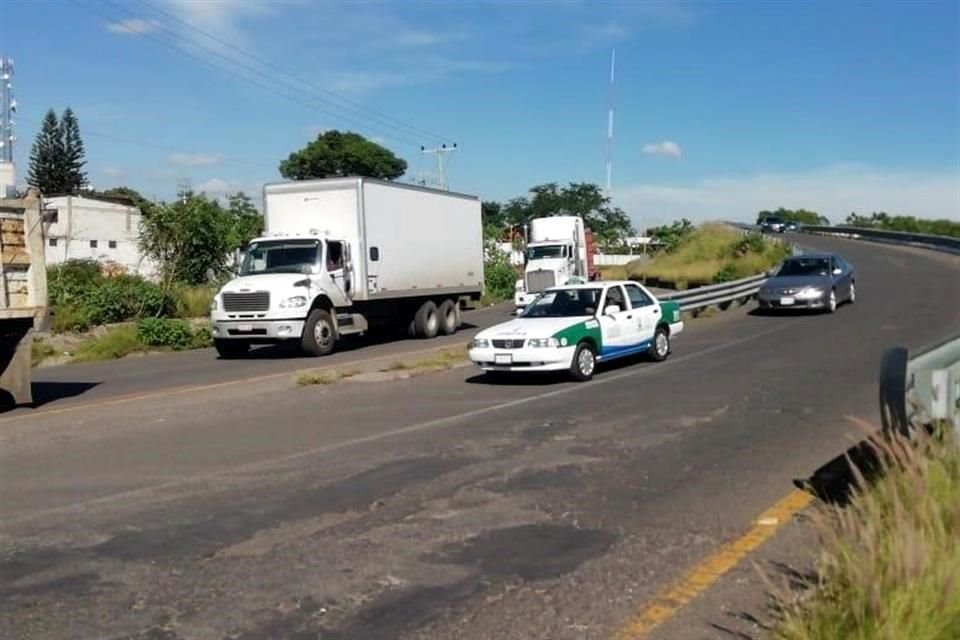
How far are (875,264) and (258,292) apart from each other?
31061mm

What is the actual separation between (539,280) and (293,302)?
600 inches

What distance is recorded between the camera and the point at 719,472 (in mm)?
8891

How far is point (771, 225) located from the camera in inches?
3135

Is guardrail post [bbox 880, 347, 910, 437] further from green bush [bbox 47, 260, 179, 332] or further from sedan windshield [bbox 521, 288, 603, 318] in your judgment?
green bush [bbox 47, 260, 179, 332]

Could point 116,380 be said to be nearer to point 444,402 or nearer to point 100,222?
point 444,402

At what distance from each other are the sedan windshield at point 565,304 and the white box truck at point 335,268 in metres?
6.45

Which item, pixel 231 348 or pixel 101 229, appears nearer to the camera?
pixel 231 348

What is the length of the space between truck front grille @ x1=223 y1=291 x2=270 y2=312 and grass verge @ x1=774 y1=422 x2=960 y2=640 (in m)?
17.5

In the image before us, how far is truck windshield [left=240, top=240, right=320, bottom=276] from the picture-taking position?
2267cm

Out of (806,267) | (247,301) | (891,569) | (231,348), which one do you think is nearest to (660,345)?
(247,301)

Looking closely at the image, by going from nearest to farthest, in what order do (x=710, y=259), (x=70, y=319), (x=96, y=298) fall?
(x=70, y=319)
(x=96, y=298)
(x=710, y=259)

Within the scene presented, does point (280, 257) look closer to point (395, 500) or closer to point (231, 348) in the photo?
point (231, 348)

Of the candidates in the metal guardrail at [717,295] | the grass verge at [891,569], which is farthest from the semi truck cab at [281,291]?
the grass verge at [891,569]

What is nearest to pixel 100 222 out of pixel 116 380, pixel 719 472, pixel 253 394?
pixel 116 380
